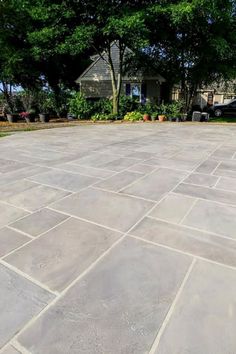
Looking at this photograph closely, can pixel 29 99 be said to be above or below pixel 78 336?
above

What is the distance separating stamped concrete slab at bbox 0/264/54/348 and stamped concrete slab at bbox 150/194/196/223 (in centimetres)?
140

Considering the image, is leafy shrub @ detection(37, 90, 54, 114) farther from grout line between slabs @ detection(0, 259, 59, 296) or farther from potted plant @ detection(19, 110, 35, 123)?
grout line between slabs @ detection(0, 259, 59, 296)

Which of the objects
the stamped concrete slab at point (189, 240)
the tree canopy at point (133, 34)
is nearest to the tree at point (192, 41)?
the tree canopy at point (133, 34)

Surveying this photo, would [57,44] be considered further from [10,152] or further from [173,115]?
[10,152]

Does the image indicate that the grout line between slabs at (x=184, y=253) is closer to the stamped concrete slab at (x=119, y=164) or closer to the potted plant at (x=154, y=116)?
the stamped concrete slab at (x=119, y=164)

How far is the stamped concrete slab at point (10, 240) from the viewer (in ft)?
7.07

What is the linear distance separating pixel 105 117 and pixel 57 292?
525 inches

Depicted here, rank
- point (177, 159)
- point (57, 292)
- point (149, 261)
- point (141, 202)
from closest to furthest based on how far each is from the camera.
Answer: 1. point (57, 292)
2. point (149, 261)
3. point (141, 202)
4. point (177, 159)

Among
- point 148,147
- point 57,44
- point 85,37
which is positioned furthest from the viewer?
point 57,44

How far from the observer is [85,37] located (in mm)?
12641

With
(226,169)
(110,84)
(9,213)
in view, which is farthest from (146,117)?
(9,213)

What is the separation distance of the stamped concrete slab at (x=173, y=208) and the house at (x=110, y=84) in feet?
48.7

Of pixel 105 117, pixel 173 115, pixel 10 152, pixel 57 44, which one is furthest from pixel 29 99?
pixel 10 152

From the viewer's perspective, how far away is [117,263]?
6.53ft
